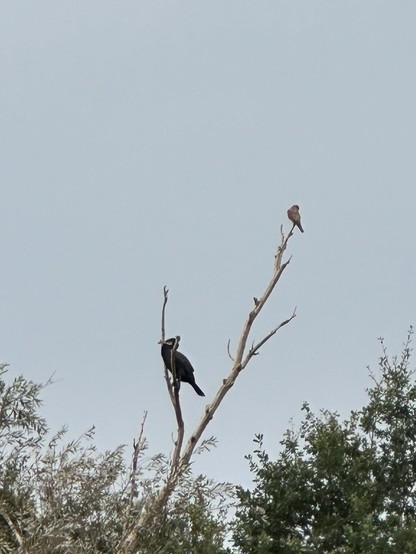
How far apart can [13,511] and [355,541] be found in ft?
20.9

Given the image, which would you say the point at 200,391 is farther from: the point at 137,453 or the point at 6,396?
the point at 6,396

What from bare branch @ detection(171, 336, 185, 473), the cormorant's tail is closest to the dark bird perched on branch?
the cormorant's tail

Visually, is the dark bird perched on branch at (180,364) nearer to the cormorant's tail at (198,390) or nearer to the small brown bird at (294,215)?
the cormorant's tail at (198,390)

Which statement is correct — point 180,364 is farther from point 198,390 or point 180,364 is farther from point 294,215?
point 294,215

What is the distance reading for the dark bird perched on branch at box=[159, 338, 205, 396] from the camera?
20.6 metres

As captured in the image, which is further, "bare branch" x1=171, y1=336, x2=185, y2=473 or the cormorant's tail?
the cormorant's tail

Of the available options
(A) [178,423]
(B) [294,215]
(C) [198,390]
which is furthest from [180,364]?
(B) [294,215]

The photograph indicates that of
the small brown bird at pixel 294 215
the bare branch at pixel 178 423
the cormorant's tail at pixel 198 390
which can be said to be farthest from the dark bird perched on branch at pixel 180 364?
the small brown bird at pixel 294 215

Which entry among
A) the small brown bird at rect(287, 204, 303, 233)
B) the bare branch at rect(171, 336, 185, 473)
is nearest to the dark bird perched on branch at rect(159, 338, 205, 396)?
the bare branch at rect(171, 336, 185, 473)

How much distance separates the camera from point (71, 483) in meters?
20.1

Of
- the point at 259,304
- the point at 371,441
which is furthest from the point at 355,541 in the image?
the point at 259,304

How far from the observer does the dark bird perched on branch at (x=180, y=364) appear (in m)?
20.6

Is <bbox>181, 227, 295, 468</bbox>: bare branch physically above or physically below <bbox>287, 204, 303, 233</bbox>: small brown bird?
below

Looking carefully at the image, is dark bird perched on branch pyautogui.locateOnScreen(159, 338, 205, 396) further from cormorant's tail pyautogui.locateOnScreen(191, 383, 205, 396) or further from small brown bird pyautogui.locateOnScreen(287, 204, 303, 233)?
small brown bird pyautogui.locateOnScreen(287, 204, 303, 233)
